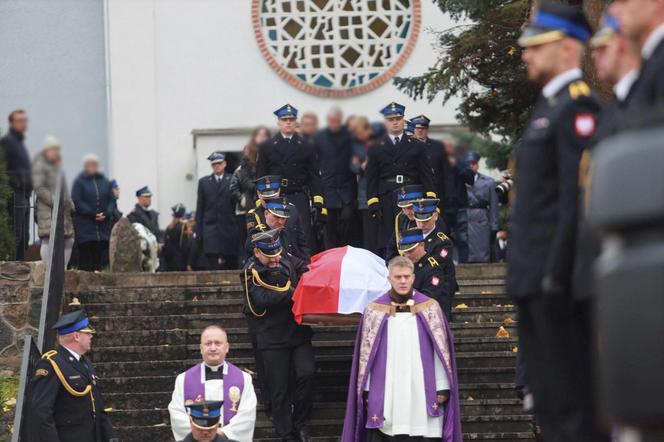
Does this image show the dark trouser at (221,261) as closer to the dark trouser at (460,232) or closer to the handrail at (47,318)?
the dark trouser at (460,232)

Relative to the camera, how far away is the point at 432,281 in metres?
14.4

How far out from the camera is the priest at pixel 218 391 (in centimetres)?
1227

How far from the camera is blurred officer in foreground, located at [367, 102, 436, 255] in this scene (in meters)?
17.6

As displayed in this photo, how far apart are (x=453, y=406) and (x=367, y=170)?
5113mm

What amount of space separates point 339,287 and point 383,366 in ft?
4.69

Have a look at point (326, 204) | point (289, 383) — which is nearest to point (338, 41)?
point (326, 204)

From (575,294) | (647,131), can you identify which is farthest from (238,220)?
(647,131)

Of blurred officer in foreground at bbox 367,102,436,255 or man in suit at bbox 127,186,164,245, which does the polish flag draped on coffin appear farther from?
man in suit at bbox 127,186,164,245

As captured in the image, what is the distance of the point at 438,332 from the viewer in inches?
516

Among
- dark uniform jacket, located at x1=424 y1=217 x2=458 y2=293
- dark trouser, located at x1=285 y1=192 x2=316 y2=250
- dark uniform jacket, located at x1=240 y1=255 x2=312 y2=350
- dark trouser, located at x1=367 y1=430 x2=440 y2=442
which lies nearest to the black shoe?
dark uniform jacket, located at x1=240 y1=255 x2=312 y2=350

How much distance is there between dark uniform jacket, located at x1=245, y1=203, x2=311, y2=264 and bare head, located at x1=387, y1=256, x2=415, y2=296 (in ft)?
6.75

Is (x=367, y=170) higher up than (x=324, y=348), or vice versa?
(x=367, y=170)

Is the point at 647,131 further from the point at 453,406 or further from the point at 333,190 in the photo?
the point at 333,190

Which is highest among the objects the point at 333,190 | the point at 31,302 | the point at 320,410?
the point at 333,190
